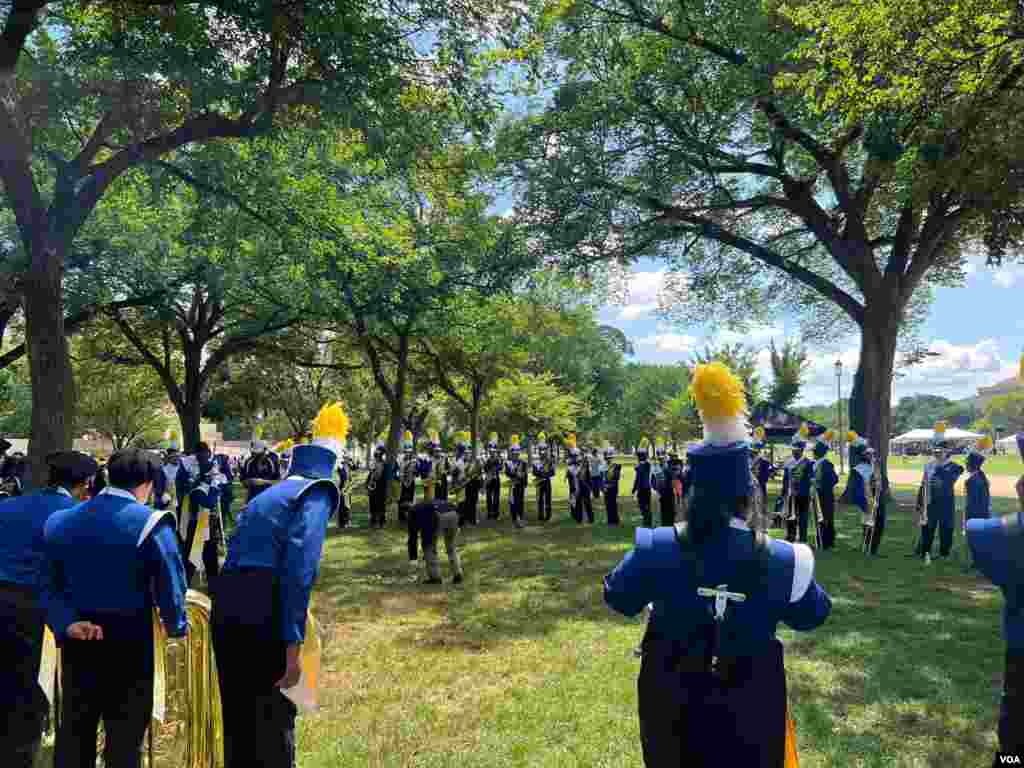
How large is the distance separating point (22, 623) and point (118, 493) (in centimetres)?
99

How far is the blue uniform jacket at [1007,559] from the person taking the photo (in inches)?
113

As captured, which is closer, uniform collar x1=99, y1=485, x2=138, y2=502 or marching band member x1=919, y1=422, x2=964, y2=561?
uniform collar x1=99, y1=485, x2=138, y2=502

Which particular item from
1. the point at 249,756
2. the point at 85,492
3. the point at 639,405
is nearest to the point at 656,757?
the point at 249,756

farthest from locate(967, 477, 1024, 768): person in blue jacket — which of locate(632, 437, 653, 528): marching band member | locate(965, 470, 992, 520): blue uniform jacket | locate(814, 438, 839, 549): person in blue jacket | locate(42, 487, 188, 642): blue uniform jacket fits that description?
locate(632, 437, 653, 528): marching band member

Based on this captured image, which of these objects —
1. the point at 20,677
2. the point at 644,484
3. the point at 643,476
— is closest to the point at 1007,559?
the point at 20,677

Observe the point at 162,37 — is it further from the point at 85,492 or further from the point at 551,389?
the point at 551,389

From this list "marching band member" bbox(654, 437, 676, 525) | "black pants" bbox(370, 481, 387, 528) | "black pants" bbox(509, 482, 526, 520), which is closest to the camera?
Result: "marching band member" bbox(654, 437, 676, 525)

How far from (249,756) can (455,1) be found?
7757mm

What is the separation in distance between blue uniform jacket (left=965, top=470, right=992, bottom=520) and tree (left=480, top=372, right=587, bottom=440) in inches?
906

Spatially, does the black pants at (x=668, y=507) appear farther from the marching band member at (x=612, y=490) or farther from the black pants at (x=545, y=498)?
the black pants at (x=545, y=498)

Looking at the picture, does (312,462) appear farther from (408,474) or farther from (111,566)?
(408,474)

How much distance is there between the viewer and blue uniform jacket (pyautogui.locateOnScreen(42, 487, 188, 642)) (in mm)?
3463

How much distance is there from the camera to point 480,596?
9.51 metres

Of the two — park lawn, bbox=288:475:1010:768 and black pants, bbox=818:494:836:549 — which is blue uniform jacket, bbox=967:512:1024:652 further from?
black pants, bbox=818:494:836:549
